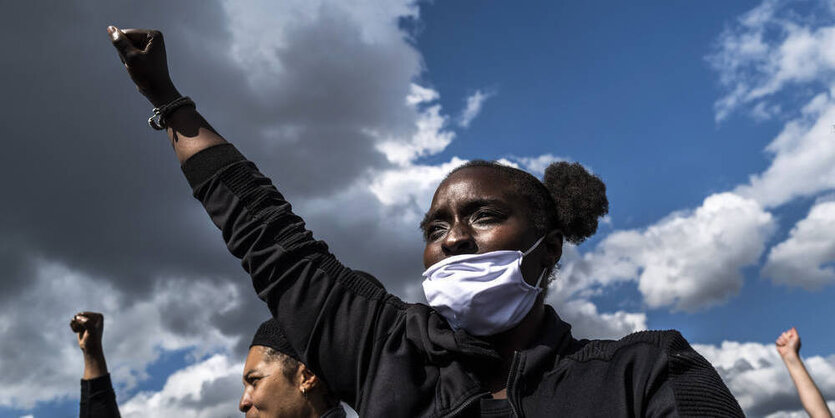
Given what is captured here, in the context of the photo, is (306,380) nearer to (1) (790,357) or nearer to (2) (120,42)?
(2) (120,42)

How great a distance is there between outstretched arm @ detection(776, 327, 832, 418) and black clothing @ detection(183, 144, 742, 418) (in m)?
4.12

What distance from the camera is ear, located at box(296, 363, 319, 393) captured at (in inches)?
195

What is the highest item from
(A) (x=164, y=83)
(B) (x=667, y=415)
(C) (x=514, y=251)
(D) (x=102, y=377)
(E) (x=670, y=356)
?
(D) (x=102, y=377)

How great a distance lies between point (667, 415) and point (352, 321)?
3.71ft

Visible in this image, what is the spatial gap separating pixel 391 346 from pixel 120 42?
1.62 meters

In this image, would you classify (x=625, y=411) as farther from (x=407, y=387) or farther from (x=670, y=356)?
(x=407, y=387)

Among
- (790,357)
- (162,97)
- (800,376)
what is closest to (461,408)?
(162,97)

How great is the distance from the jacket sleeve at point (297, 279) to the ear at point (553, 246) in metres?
0.78

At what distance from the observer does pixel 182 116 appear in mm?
2918

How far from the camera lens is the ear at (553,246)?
10.6 feet

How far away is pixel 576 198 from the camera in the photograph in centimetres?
361

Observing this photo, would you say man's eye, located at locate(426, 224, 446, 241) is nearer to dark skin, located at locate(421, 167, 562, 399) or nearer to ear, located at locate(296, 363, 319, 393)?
dark skin, located at locate(421, 167, 562, 399)

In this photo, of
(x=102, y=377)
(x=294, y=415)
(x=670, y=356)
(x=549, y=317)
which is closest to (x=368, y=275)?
(x=294, y=415)

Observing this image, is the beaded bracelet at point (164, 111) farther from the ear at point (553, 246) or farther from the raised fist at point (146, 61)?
the ear at point (553, 246)
